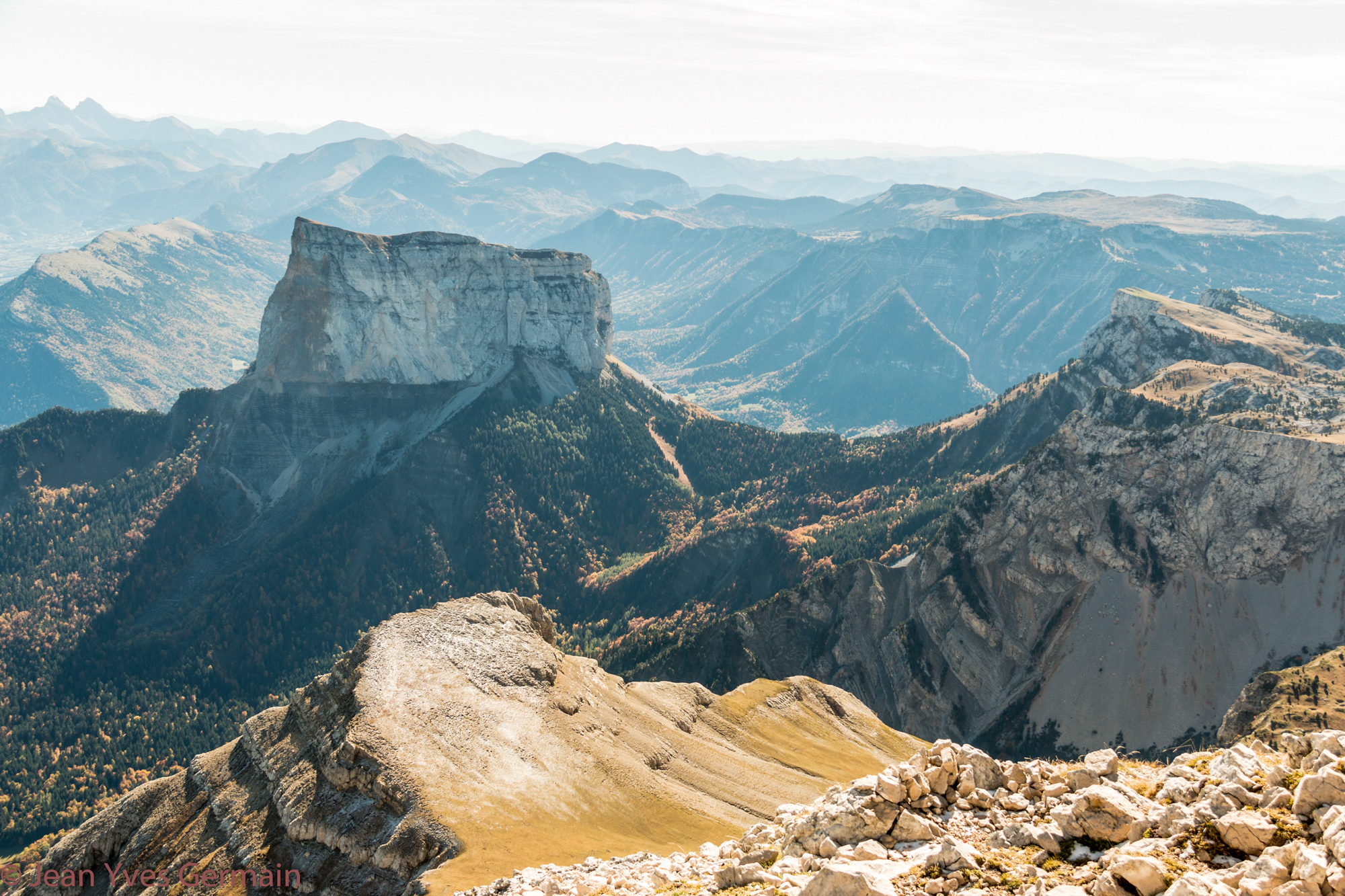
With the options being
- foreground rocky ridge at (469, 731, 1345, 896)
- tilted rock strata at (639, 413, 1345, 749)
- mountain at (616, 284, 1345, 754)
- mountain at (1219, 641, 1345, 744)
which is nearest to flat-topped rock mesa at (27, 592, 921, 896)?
foreground rocky ridge at (469, 731, 1345, 896)

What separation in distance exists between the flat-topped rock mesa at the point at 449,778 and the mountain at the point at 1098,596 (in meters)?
64.2

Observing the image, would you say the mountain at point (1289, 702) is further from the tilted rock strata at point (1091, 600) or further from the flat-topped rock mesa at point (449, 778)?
the flat-topped rock mesa at point (449, 778)

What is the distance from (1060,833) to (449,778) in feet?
152

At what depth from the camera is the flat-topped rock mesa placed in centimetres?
5528

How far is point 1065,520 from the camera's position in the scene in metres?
154

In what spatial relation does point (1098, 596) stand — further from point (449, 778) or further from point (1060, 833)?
point (1060, 833)

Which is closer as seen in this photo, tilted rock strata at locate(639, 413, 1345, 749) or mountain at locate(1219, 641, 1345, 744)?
mountain at locate(1219, 641, 1345, 744)

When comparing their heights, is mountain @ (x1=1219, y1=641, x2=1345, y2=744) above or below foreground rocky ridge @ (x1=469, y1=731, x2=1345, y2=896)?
below

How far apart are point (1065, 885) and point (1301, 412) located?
178 metres

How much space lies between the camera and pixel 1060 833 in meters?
27.7

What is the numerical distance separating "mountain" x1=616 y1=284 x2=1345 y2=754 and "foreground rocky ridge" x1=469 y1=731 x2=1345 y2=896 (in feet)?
372

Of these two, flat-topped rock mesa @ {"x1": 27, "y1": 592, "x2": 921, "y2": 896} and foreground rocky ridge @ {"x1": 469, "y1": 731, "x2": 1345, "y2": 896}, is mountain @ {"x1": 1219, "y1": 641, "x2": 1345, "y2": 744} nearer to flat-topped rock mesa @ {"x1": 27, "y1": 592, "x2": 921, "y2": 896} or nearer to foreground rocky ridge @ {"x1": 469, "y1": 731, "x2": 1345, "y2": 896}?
flat-topped rock mesa @ {"x1": 27, "y1": 592, "x2": 921, "y2": 896}

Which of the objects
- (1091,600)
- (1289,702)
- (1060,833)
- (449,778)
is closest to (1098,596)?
(1091,600)

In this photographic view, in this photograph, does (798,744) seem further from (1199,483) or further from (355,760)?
(1199,483)
